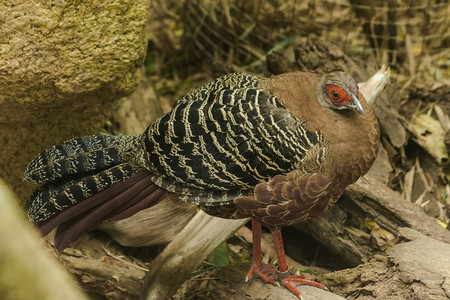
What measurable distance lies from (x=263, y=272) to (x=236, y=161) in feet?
2.67

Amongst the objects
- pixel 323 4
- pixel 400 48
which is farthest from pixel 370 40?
pixel 323 4

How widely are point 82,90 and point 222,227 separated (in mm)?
1160

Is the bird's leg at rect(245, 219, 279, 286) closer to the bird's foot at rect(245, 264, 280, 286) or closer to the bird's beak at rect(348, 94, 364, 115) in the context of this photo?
the bird's foot at rect(245, 264, 280, 286)

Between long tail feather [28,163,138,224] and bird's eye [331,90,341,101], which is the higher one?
bird's eye [331,90,341,101]

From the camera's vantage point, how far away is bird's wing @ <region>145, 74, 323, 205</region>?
2.80 metres

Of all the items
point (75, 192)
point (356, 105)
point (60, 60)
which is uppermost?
point (60, 60)

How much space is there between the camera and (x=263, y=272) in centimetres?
328

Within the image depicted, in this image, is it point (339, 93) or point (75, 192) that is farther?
point (75, 192)

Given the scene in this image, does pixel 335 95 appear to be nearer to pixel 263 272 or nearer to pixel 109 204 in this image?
pixel 263 272

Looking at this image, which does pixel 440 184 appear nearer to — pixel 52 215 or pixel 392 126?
pixel 392 126

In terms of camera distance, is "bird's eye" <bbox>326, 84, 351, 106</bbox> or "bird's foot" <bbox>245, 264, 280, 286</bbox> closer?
"bird's eye" <bbox>326, 84, 351, 106</bbox>

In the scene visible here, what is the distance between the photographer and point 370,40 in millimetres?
5340

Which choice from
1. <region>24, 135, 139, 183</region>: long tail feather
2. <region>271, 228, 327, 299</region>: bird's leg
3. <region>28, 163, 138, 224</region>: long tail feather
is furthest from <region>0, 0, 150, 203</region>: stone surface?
<region>271, 228, 327, 299</region>: bird's leg

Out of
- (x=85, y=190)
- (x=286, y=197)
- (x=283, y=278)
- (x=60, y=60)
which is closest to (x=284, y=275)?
(x=283, y=278)
